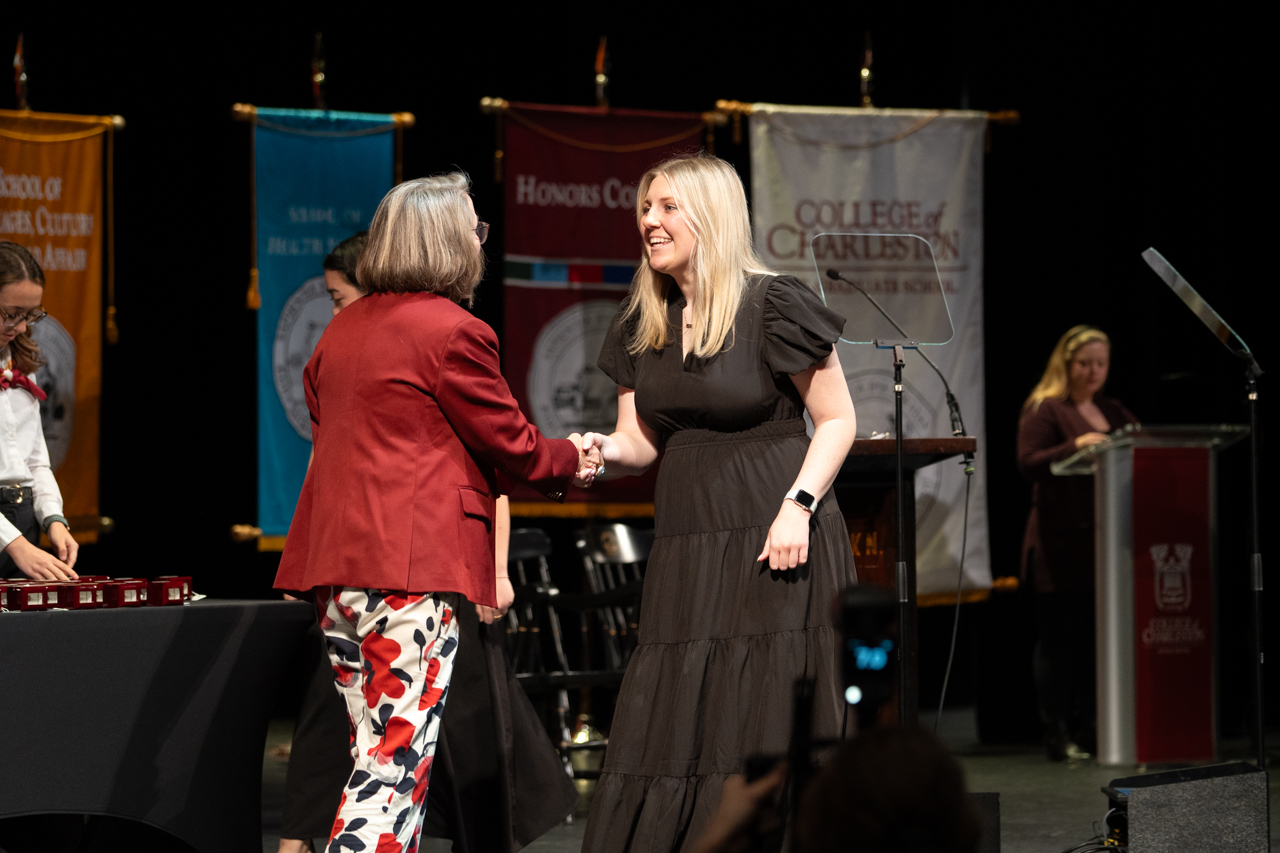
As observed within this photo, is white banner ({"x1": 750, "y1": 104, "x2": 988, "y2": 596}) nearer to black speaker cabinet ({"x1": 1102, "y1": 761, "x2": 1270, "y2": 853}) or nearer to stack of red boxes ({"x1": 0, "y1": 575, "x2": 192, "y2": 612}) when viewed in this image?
black speaker cabinet ({"x1": 1102, "y1": 761, "x2": 1270, "y2": 853})

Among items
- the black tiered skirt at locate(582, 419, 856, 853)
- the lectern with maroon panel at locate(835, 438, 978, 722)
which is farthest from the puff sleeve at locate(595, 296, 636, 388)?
Result: the lectern with maroon panel at locate(835, 438, 978, 722)

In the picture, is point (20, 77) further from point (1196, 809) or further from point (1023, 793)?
point (1196, 809)

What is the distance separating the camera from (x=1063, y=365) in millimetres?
5750

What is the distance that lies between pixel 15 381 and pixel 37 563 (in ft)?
2.42

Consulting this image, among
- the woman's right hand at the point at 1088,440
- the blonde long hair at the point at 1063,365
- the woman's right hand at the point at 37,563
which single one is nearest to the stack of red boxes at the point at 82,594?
the woman's right hand at the point at 37,563

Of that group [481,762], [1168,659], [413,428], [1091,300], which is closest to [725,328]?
[413,428]

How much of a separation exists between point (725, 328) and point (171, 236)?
3843 millimetres

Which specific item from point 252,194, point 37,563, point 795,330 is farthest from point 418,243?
point 252,194

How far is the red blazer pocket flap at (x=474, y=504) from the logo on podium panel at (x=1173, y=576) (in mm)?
3382

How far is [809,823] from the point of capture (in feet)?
4.26

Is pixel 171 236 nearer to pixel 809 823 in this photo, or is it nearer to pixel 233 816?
pixel 233 816

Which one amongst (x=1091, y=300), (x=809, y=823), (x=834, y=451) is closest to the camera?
(x=809, y=823)

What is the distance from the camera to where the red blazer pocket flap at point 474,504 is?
2512mm

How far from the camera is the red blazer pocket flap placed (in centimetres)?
251
